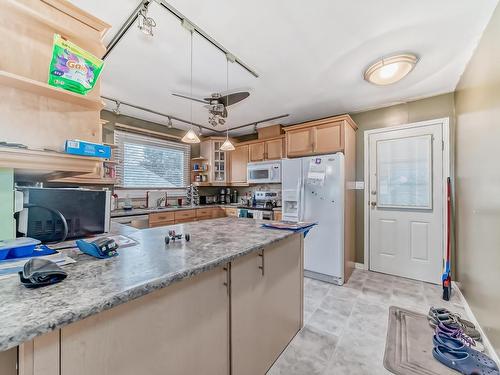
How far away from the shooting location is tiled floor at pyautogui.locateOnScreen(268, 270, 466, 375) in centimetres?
160

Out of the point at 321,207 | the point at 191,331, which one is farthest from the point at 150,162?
the point at 191,331

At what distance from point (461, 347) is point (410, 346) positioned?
328 millimetres

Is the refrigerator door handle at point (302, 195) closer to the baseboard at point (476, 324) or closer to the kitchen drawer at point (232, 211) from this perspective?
the kitchen drawer at point (232, 211)

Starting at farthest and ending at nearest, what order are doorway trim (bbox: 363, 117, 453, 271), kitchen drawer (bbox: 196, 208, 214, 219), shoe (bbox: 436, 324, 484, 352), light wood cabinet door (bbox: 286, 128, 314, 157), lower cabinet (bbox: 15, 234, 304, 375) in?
kitchen drawer (bbox: 196, 208, 214, 219) < light wood cabinet door (bbox: 286, 128, 314, 157) < doorway trim (bbox: 363, 117, 453, 271) < shoe (bbox: 436, 324, 484, 352) < lower cabinet (bbox: 15, 234, 304, 375)

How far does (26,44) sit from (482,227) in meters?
3.12

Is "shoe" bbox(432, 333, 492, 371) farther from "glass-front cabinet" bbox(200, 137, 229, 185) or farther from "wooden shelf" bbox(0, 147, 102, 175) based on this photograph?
"glass-front cabinet" bbox(200, 137, 229, 185)

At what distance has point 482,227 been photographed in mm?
1805

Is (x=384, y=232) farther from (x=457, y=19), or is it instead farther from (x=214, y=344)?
(x=214, y=344)

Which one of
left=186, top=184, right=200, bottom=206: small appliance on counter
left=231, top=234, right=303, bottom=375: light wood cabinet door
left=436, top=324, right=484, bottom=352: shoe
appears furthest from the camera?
left=186, top=184, right=200, bottom=206: small appliance on counter

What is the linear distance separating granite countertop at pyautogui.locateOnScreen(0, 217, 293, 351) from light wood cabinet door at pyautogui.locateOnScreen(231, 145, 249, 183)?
10.6ft

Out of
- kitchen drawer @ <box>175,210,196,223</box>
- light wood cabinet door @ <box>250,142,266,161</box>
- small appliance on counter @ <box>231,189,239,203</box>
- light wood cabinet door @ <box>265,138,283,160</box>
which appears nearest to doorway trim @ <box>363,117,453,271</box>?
light wood cabinet door @ <box>265,138,283,160</box>

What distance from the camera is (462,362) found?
1.53 metres

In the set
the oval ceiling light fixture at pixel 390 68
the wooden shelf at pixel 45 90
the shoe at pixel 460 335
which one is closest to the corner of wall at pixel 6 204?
A: the wooden shelf at pixel 45 90

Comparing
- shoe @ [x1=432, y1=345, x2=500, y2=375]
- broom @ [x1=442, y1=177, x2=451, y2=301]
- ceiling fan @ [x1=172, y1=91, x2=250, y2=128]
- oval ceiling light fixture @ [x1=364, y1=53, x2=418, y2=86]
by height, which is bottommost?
shoe @ [x1=432, y1=345, x2=500, y2=375]
